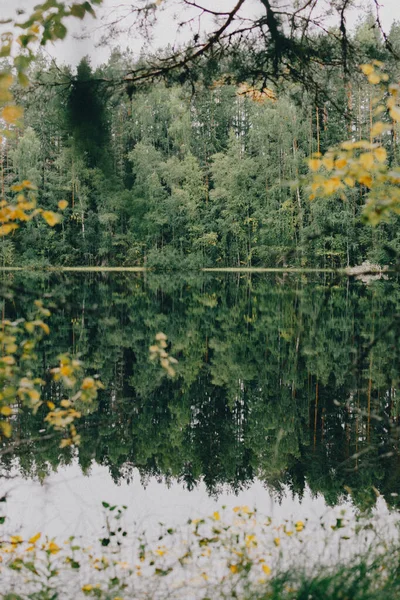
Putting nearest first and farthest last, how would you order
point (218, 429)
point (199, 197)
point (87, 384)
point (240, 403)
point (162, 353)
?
point (87, 384) → point (162, 353) → point (218, 429) → point (240, 403) → point (199, 197)

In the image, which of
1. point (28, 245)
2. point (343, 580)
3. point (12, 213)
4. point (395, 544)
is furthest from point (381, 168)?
point (28, 245)

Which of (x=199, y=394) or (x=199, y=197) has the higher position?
(x=199, y=197)

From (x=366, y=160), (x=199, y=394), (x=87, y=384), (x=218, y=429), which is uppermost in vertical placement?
(x=366, y=160)

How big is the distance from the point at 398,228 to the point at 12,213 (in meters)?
34.7

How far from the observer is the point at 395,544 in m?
3.94

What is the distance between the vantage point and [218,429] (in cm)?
789

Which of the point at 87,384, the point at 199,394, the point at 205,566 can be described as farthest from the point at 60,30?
the point at 199,394

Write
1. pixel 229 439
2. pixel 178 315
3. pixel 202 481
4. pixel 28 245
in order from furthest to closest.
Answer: pixel 28 245
pixel 178 315
pixel 229 439
pixel 202 481

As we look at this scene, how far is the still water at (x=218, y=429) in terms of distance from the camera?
5.50m

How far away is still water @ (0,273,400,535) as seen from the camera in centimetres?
550

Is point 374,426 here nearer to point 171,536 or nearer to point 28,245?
point 171,536

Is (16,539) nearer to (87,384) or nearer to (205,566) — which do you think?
(205,566)

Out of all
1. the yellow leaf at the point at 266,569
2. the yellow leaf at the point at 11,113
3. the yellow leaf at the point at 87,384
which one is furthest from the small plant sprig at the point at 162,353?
the yellow leaf at the point at 11,113

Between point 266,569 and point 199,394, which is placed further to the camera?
point 199,394
